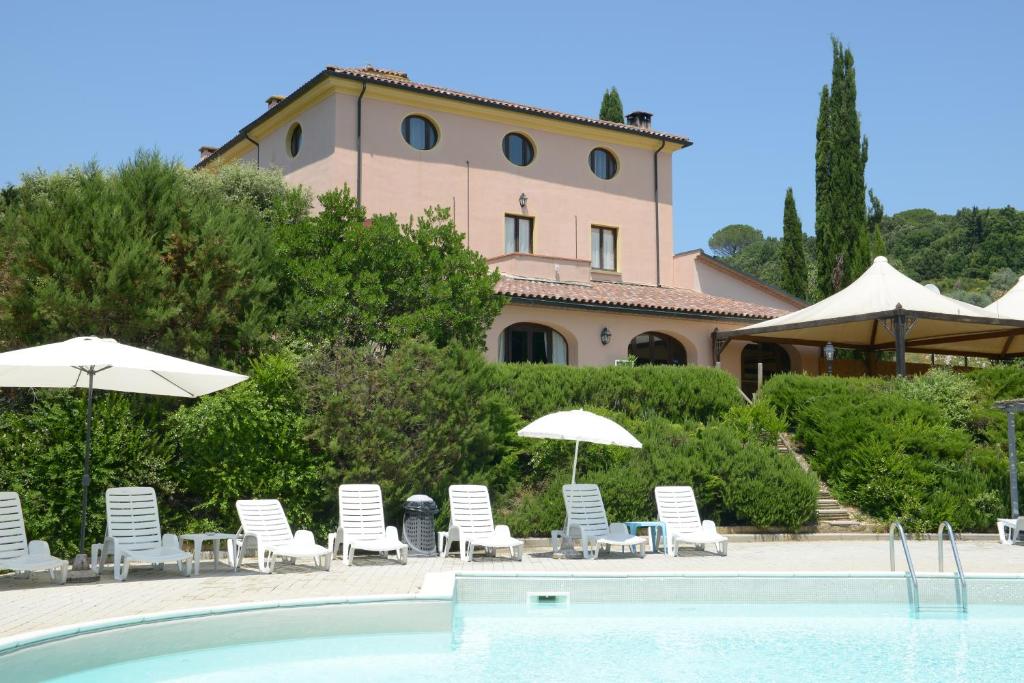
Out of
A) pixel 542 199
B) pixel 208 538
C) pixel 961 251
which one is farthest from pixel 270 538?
pixel 961 251

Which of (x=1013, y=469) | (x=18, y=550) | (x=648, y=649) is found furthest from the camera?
(x=1013, y=469)

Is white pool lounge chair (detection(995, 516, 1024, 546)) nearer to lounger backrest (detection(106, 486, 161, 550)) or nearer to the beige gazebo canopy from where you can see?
the beige gazebo canopy

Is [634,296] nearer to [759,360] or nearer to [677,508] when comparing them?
[759,360]

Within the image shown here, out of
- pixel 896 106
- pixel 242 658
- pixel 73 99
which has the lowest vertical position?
pixel 242 658

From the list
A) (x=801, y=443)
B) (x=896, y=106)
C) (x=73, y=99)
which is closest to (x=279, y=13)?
(x=73, y=99)

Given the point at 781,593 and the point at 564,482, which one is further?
the point at 564,482

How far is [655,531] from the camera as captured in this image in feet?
48.9

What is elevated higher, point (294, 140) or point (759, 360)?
point (294, 140)

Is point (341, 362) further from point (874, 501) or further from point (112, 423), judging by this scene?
point (874, 501)

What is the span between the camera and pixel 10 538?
11102mm

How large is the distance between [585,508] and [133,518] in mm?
6388

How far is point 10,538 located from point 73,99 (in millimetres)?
7222

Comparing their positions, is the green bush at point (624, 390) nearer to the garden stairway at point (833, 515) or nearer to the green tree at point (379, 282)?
the green tree at point (379, 282)

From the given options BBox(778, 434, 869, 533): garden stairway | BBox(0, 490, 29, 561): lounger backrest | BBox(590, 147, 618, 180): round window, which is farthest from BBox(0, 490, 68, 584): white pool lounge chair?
BBox(590, 147, 618, 180): round window
